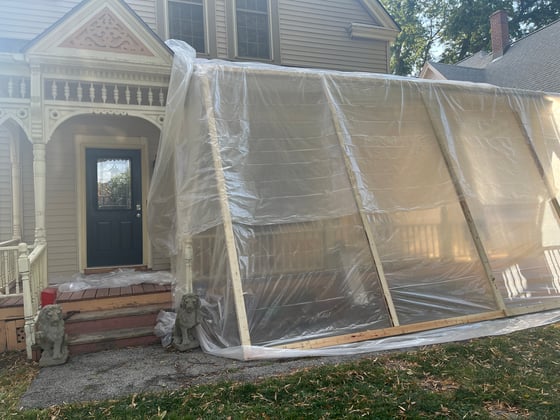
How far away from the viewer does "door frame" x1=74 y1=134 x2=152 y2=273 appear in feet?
19.4

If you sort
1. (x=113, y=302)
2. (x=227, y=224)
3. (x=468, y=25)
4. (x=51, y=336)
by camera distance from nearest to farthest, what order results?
(x=51, y=336), (x=227, y=224), (x=113, y=302), (x=468, y=25)

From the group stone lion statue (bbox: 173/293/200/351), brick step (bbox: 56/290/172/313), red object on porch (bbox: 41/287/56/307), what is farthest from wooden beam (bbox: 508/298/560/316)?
red object on porch (bbox: 41/287/56/307)

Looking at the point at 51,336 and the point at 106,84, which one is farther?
the point at 106,84

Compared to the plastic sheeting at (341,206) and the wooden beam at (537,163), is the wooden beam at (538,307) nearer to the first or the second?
the plastic sheeting at (341,206)

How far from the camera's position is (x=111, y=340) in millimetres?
3781

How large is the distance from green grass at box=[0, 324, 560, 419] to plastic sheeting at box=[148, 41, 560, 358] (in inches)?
22.6

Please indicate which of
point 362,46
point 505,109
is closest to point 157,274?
point 505,109

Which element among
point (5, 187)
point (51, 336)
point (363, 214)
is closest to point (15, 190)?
point (5, 187)

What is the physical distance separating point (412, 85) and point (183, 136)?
9.30ft

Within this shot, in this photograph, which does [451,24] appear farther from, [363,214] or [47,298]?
[47,298]

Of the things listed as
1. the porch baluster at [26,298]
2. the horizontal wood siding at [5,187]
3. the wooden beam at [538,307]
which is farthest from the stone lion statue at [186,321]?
the horizontal wood siding at [5,187]

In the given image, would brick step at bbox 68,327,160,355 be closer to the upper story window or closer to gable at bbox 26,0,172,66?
gable at bbox 26,0,172,66

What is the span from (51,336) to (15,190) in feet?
9.97

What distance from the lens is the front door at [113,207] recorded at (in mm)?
6023
